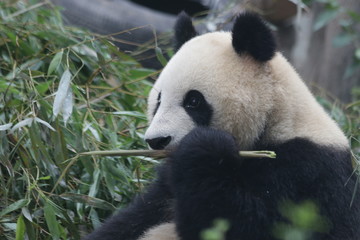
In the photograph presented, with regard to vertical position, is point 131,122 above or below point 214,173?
below

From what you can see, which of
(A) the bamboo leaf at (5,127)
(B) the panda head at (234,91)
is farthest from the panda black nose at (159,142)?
(A) the bamboo leaf at (5,127)

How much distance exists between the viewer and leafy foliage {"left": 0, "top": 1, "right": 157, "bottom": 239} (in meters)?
3.32

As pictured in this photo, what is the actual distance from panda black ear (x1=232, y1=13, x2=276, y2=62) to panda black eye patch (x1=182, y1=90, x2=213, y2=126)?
1.03 ft

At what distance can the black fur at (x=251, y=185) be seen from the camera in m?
2.72

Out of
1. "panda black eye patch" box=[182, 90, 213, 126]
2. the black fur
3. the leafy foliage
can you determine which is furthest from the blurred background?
the black fur

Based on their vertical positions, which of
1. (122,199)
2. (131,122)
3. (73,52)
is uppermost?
(73,52)

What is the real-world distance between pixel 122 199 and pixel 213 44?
111 cm

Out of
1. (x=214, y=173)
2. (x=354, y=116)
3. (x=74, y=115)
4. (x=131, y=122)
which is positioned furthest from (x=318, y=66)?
(x=214, y=173)

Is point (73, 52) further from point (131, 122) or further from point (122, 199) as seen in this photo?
point (122, 199)

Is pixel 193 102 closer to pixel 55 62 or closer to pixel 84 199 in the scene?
pixel 84 199

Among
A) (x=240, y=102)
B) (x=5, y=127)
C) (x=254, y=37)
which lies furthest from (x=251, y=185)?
(x=5, y=127)

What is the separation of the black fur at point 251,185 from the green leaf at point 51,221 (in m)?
0.69

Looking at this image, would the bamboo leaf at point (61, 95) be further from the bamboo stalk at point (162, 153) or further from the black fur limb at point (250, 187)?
the black fur limb at point (250, 187)

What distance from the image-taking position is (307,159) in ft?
9.20
